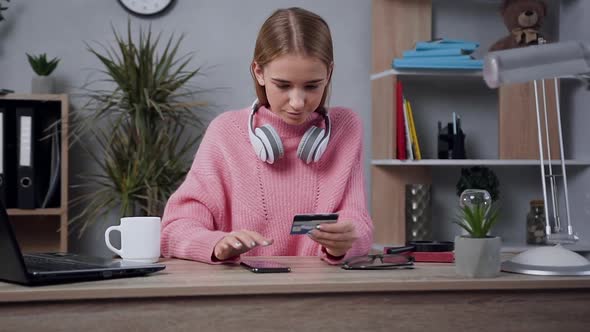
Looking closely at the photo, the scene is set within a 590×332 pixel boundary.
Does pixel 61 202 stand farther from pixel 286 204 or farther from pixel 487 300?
pixel 487 300

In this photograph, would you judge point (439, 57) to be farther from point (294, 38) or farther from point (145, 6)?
point (294, 38)

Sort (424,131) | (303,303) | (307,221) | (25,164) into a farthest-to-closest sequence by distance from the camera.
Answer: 1. (424,131)
2. (25,164)
3. (307,221)
4. (303,303)

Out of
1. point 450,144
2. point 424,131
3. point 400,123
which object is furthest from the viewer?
point 424,131

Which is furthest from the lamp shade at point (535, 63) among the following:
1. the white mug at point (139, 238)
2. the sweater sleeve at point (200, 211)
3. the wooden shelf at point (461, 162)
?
the wooden shelf at point (461, 162)

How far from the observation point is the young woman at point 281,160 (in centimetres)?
158

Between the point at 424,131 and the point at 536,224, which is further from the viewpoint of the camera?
the point at 424,131

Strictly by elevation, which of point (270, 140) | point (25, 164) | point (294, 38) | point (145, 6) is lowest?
point (270, 140)

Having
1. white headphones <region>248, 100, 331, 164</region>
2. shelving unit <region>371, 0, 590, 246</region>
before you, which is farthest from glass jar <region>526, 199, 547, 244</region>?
white headphones <region>248, 100, 331, 164</region>

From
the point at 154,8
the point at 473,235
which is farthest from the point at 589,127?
the point at 473,235

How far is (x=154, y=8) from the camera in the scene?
3451 millimetres

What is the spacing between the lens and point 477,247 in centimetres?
125

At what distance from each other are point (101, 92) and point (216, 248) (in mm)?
2180

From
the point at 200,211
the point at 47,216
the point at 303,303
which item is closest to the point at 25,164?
the point at 47,216

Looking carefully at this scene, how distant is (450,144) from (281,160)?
1826 millimetres
